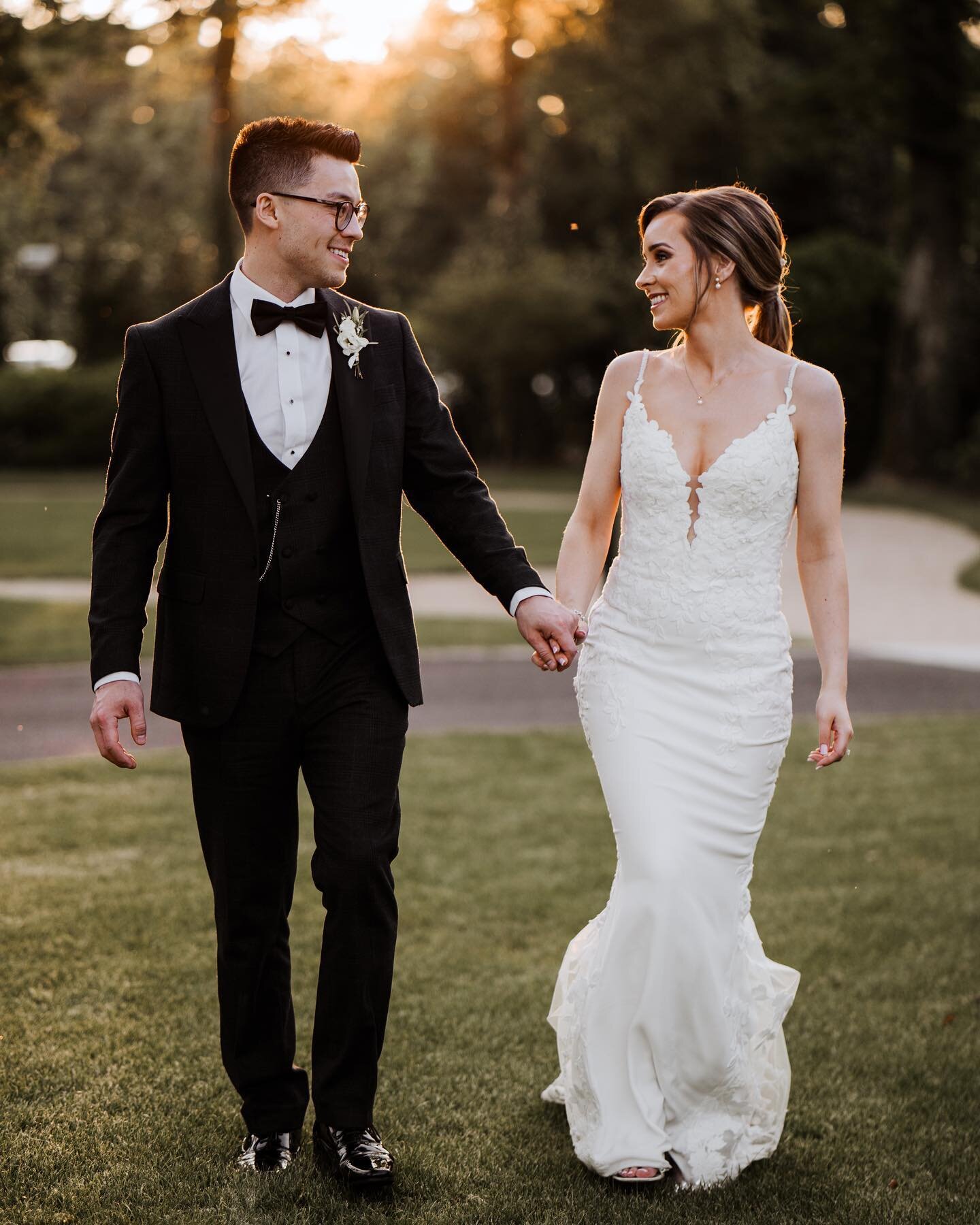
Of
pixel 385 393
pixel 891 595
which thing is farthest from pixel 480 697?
pixel 891 595

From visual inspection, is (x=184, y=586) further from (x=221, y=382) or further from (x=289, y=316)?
(x=289, y=316)

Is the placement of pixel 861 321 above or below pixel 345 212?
above

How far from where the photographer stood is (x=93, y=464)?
1312 inches

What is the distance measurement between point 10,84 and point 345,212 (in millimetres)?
14716

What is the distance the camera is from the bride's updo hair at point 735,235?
367cm

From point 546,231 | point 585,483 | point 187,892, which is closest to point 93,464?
point 546,231

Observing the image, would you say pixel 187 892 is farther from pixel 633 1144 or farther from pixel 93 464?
pixel 93 464

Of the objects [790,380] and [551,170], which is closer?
[790,380]

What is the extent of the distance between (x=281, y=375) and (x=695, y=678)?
1.28 metres

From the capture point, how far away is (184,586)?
3.35m

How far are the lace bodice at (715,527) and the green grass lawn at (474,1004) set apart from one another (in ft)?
4.78

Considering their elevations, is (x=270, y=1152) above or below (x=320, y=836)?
below

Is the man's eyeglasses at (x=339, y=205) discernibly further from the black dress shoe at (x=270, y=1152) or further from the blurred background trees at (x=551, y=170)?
the blurred background trees at (x=551, y=170)

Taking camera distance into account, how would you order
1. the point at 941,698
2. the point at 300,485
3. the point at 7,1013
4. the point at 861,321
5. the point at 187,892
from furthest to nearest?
the point at 861,321, the point at 941,698, the point at 187,892, the point at 7,1013, the point at 300,485
